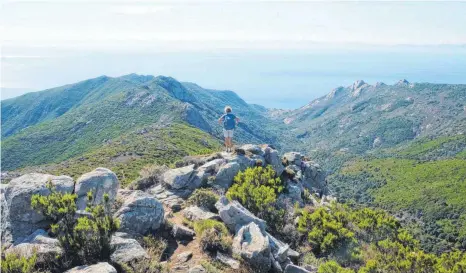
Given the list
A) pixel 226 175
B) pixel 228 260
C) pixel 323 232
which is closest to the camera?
pixel 228 260

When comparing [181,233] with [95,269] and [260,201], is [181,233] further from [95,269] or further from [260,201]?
[260,201]

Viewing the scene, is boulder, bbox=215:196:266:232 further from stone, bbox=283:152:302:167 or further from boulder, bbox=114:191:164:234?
stone, bbox=283:152:302:167

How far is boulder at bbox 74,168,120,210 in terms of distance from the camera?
545 inches

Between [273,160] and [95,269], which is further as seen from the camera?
[273,160]

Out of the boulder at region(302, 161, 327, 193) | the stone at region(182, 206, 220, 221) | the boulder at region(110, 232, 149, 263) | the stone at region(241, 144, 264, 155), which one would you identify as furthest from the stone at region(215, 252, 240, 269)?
the boulder at region(302, 161, 327, 193)

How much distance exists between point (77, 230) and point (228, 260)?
191 inches

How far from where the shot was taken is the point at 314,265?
45.8ft

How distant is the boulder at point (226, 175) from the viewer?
67.5 feet

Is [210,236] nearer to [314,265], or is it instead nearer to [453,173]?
[314,265]

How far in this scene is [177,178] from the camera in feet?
64.5

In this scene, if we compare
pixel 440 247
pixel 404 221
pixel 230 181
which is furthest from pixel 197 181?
pixel 404 221

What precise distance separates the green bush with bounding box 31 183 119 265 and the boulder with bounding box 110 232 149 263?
26cm

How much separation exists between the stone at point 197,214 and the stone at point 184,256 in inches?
119

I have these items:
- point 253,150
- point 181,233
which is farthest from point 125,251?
point 253,150
